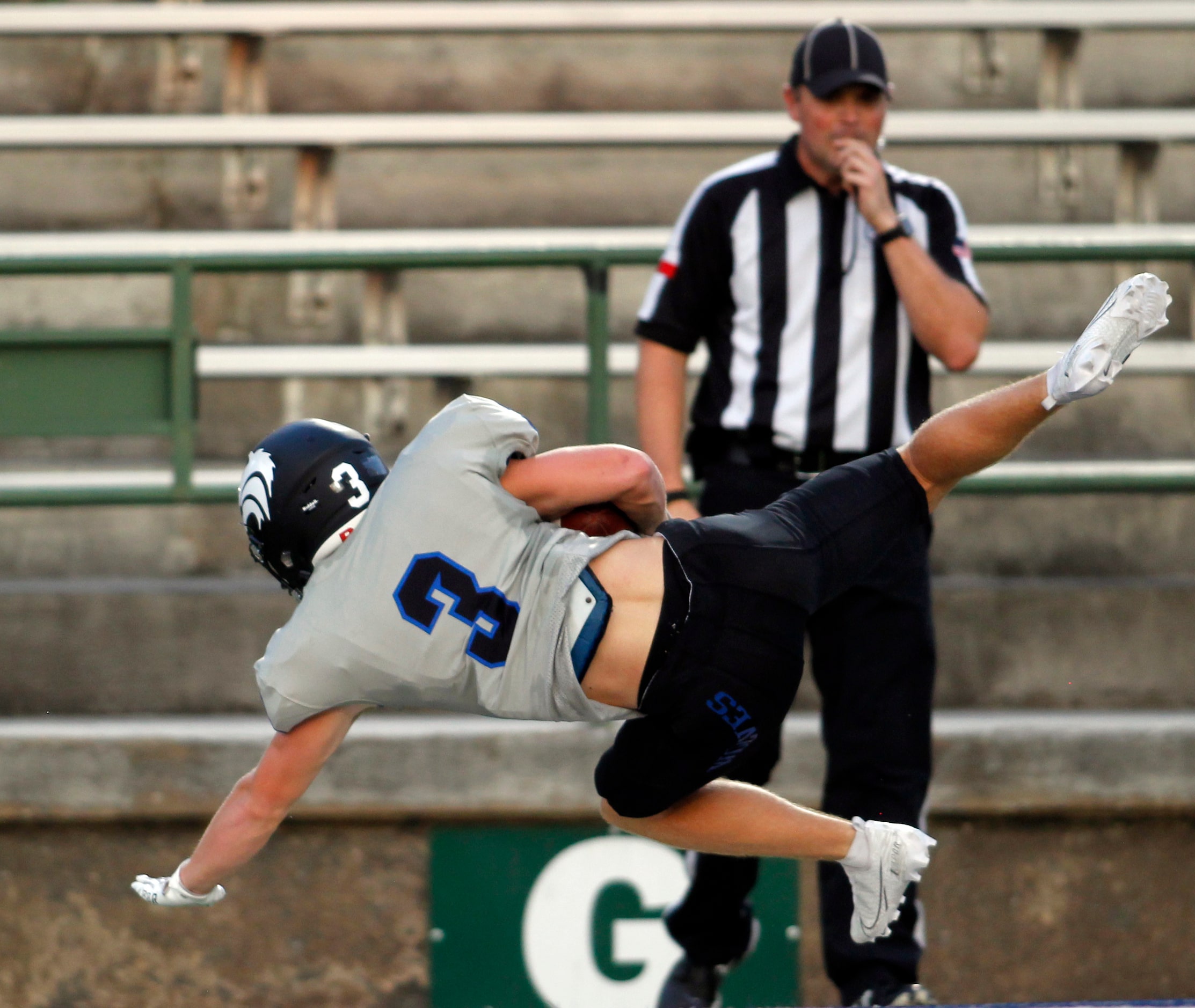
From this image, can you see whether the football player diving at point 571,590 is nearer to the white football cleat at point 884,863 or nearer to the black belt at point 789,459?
the white football cleat at point 884,863

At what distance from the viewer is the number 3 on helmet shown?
3.00 meters

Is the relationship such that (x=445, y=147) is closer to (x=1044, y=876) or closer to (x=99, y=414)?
(x=99, y=414)

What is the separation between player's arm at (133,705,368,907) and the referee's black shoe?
133cm

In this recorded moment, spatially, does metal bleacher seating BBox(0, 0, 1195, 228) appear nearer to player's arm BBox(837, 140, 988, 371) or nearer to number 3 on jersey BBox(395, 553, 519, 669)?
player's arm BBox(837, 140, 988, 371)

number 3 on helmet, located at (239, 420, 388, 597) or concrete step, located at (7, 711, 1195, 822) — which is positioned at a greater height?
number 3 on helmet, located at (239, 420, 388, 597)

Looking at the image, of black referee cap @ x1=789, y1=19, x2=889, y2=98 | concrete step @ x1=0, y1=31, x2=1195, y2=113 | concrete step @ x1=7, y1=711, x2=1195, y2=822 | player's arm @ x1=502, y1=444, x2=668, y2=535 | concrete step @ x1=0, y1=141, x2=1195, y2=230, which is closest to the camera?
player's arm @ x1=502, y1=444, x2=668, y2=535

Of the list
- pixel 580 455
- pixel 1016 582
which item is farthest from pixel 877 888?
pixel 1016 582

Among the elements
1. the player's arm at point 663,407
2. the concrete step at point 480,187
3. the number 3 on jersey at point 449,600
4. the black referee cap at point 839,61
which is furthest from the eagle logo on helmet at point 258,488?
the concrete step at point 480,187

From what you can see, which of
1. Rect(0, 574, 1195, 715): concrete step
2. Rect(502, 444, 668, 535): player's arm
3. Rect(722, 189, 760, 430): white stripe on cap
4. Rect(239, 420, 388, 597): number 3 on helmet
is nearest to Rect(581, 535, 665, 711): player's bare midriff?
Rect(502, 444, 668, 535): player's arm

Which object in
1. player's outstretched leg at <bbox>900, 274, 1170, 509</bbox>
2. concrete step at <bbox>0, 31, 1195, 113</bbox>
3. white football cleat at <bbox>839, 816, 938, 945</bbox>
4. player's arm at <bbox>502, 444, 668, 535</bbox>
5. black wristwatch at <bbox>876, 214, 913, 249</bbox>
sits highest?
concrete step at <bbox>0, 31, 1195, 113</bbox>

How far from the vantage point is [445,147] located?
642cm

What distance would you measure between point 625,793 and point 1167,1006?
1047 millimetres

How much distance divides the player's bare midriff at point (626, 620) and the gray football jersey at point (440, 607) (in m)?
0.05

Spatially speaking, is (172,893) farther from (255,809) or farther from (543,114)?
(543,114)
